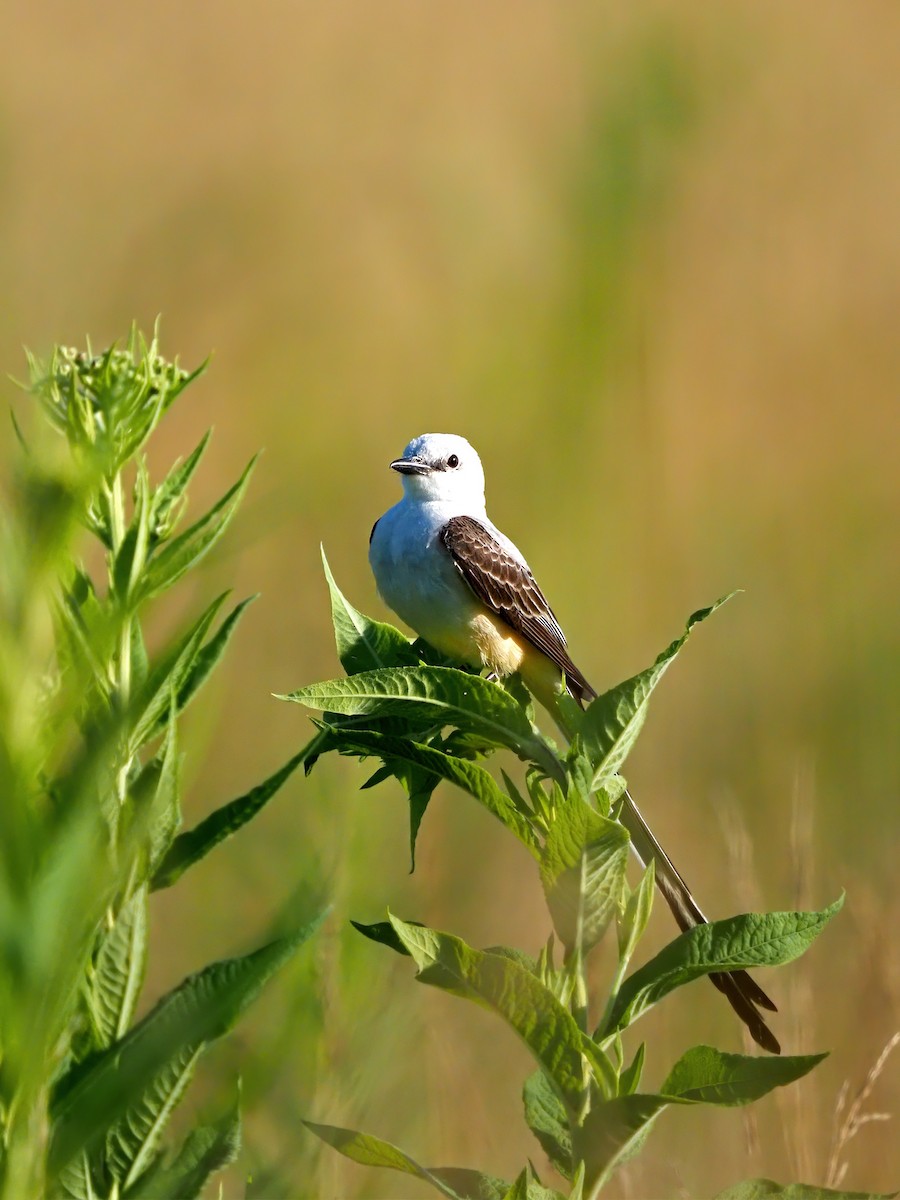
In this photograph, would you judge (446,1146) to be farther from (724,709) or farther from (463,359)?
A: (463,359)

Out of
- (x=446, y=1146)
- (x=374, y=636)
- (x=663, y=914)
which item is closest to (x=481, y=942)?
(x=663, y=914)

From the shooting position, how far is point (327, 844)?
5.19 ft

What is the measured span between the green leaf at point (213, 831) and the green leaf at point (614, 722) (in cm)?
35

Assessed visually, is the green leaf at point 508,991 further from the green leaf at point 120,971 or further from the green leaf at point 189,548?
the green leaf at point 189,548

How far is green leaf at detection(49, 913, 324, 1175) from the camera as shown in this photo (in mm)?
1170

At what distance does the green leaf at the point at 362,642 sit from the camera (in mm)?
2016

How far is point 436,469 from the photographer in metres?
3.88

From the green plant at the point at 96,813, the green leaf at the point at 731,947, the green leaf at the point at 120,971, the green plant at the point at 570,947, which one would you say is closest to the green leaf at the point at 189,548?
the green plant at the point at 96,813

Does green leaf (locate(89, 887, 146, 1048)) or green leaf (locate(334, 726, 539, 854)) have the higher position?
green leaf (locate(334, 726, 539, 854))

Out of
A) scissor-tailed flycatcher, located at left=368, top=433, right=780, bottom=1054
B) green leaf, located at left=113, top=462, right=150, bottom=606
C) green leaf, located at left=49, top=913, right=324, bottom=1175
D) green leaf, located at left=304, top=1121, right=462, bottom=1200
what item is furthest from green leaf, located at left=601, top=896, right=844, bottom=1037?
scissor-tailed flycatcher, located at left=368, top=433, right=780, bottom=1054

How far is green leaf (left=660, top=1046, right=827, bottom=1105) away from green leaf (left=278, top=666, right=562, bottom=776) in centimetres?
41

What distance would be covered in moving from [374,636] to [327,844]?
1.94 ft

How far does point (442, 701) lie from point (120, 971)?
0.50 metres

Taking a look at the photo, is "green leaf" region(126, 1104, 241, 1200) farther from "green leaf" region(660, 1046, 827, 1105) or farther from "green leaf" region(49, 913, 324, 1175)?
"green leaf" region(660, 1046, 827, 1105)
